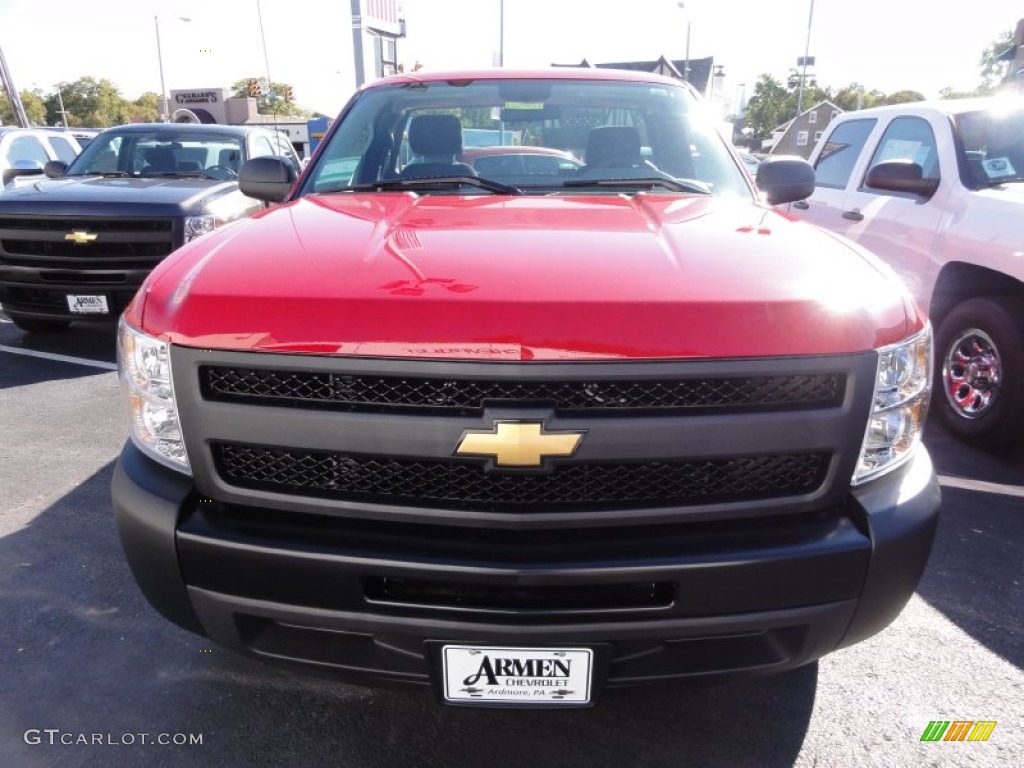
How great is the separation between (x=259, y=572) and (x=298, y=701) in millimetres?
817

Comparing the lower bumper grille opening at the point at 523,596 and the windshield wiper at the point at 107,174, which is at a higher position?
the windshield wiper at the point at 107,174

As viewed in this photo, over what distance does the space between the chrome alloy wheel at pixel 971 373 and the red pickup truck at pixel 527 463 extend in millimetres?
2919

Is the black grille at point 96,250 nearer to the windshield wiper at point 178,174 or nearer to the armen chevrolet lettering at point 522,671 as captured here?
the windshield wiper at point 178,174

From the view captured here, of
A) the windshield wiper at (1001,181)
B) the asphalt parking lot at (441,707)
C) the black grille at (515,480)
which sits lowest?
the asphalt parking lot at (441,707)

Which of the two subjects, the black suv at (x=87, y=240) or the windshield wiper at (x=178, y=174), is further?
the windshield wiper at (x=178, y=174)

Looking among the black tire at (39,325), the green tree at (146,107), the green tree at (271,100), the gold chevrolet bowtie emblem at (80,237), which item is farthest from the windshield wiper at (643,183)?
the green tree at (146,107)

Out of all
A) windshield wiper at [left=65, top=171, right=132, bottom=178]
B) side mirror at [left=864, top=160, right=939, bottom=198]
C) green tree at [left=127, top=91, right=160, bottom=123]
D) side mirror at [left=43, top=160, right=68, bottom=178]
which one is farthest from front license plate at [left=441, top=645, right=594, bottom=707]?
green tree at [left=127, top=91, right=160, bottom=123]

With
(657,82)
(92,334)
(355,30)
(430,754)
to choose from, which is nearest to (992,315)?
(657,82)

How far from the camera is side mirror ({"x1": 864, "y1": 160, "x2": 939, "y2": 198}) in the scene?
15.0 ft

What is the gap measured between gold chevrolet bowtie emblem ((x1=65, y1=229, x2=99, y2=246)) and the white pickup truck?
18.2 feet

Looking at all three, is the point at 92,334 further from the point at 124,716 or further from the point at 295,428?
the point at 295,428

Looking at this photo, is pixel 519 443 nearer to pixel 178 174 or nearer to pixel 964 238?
pixel 964 238

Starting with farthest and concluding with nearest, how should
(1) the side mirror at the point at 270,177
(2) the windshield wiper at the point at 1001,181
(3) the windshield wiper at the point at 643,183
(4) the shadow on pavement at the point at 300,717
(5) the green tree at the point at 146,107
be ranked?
(5) the green tree at the point at 146,107, (2) the windshield wiper at the point at 1001,181, (1) the side mirror at the point at 270,177, (3) the windshield wiper at the point at 643,183, (4) the shadow on pavement at the point at 300,717

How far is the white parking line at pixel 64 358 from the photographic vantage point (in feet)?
19.8
